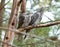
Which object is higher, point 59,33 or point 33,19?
point 33,19

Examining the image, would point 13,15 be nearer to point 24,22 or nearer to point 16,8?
point 16,8

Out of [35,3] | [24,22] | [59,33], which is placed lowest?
[59,33]

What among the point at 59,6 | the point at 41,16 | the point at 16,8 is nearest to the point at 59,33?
the point at 41,16

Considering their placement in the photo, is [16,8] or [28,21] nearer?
[16,8]

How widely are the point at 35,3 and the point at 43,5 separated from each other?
0.16 metres

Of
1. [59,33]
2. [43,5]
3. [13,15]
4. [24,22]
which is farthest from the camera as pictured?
[43,5]

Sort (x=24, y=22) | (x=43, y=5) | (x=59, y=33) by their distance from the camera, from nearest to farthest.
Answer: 1. (x=24, y=22)
2. (x=59, y=33)
3. (x=43, y=5)

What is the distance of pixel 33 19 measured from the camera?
2.67m

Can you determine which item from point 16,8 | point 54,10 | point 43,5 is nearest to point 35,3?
point 43,5

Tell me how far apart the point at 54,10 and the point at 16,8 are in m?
1.42

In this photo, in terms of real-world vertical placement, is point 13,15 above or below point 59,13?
above

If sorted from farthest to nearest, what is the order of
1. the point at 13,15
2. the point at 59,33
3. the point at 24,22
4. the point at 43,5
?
the point at 43,5
the point at 59,33
the point at 24,22
the point at 13,15

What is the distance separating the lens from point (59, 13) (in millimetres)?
3076

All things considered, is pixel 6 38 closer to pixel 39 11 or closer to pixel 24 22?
pixel 24 22
